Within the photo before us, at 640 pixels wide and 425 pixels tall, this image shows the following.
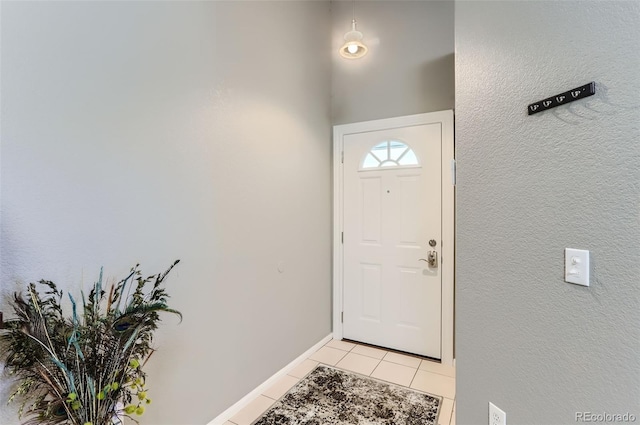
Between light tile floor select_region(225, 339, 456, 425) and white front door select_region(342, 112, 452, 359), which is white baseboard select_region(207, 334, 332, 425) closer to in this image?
light tile floor select_region(225, 339, 456, 425)

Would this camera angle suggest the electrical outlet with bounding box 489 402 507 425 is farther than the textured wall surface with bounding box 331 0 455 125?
No

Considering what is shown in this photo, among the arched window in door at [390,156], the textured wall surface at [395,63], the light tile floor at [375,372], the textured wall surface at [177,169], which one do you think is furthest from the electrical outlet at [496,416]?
the textured wall surface at [395,63]

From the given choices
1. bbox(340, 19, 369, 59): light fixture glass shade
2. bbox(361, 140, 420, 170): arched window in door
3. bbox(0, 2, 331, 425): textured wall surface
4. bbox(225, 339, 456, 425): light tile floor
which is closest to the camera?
bbox(0, 2, 331, 425): textured wall surface

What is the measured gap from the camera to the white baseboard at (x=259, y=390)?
180 cm

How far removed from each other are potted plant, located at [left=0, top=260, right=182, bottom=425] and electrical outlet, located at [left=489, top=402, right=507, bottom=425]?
149cm

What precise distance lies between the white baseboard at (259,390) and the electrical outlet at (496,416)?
4.94 ft

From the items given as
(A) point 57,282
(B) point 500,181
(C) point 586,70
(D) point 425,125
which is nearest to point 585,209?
(B) point 500,181

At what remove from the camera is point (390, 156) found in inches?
111

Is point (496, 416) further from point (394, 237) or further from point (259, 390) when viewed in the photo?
point (394, 237)

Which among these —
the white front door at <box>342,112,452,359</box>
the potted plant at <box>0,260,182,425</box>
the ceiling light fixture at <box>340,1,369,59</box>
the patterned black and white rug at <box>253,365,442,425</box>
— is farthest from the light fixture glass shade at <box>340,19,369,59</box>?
the patterned black and white rug at <box>253,365,442,425</box>

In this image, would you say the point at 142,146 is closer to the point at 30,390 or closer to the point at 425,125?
the point at 30,390

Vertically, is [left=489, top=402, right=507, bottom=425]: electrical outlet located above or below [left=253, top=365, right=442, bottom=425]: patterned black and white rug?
above

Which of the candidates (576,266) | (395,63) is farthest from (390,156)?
(576,266)

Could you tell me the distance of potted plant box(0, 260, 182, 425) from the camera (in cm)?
91
